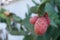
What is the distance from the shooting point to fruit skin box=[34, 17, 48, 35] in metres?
0.30

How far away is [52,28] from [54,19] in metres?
0.05

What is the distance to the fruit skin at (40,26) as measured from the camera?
0.30 metres

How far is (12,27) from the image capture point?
436mm

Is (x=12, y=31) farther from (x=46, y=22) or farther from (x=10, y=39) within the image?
(x=10, y=39)

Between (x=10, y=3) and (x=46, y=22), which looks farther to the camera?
(x=10, y=3)

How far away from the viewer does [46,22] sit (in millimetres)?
317

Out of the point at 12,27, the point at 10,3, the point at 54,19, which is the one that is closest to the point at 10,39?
the point at 10,3

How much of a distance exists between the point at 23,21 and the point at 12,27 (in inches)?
2.2

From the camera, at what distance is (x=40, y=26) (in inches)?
12.1

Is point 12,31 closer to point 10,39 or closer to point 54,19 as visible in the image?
point 54,19

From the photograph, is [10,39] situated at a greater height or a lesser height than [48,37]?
lesser

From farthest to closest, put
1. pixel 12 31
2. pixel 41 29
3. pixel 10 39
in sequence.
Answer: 1. pixel 10 39
2. pixel 12 31
3. pixel 41 29

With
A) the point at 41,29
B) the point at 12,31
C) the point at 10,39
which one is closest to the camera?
the point at 41,29

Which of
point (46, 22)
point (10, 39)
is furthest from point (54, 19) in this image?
point (10, 39)
